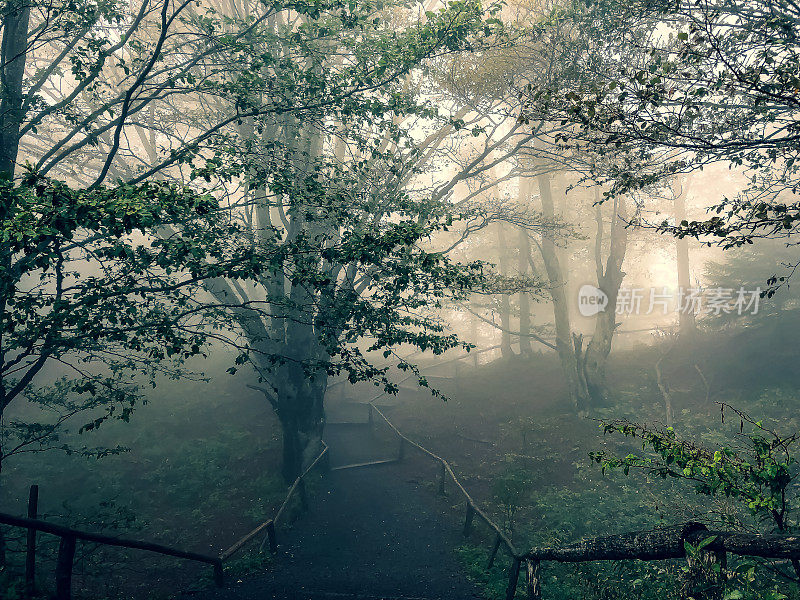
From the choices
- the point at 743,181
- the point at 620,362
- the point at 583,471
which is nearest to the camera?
the point at 583,471

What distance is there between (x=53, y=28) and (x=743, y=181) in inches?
1459

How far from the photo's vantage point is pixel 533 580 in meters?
5.62

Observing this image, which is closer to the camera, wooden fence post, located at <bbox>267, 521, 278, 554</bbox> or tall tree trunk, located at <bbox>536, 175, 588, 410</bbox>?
wooden fence post, located at <bbox>267, 521, 278, 554</bbox>

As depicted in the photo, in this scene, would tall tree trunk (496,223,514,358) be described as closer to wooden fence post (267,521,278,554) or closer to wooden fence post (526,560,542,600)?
wooden fence post (267,521,278,554)

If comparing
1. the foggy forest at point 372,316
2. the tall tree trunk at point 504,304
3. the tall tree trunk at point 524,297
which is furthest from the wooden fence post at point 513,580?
the tall tree trunk at point 504,304

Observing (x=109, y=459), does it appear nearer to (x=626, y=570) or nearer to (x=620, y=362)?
(x=626, y=570)

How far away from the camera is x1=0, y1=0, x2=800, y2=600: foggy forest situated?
4.64 m

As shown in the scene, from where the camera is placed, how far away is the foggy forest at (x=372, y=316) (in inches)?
183

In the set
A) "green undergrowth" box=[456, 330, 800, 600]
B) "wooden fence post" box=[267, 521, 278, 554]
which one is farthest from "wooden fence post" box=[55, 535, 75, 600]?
"green undergrowth" box=[456, 330, 800, 600]

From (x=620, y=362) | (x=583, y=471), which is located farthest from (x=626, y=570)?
(x=620, y=362)

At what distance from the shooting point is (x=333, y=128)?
879cm

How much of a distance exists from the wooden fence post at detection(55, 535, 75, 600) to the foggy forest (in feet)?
0.17

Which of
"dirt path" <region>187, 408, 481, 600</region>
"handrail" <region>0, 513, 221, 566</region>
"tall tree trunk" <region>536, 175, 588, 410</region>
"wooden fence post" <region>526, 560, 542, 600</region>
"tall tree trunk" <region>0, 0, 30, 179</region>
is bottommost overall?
"dirt path" <region>187, 408, 481, 600</region>

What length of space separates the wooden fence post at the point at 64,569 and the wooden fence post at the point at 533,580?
5.55m
